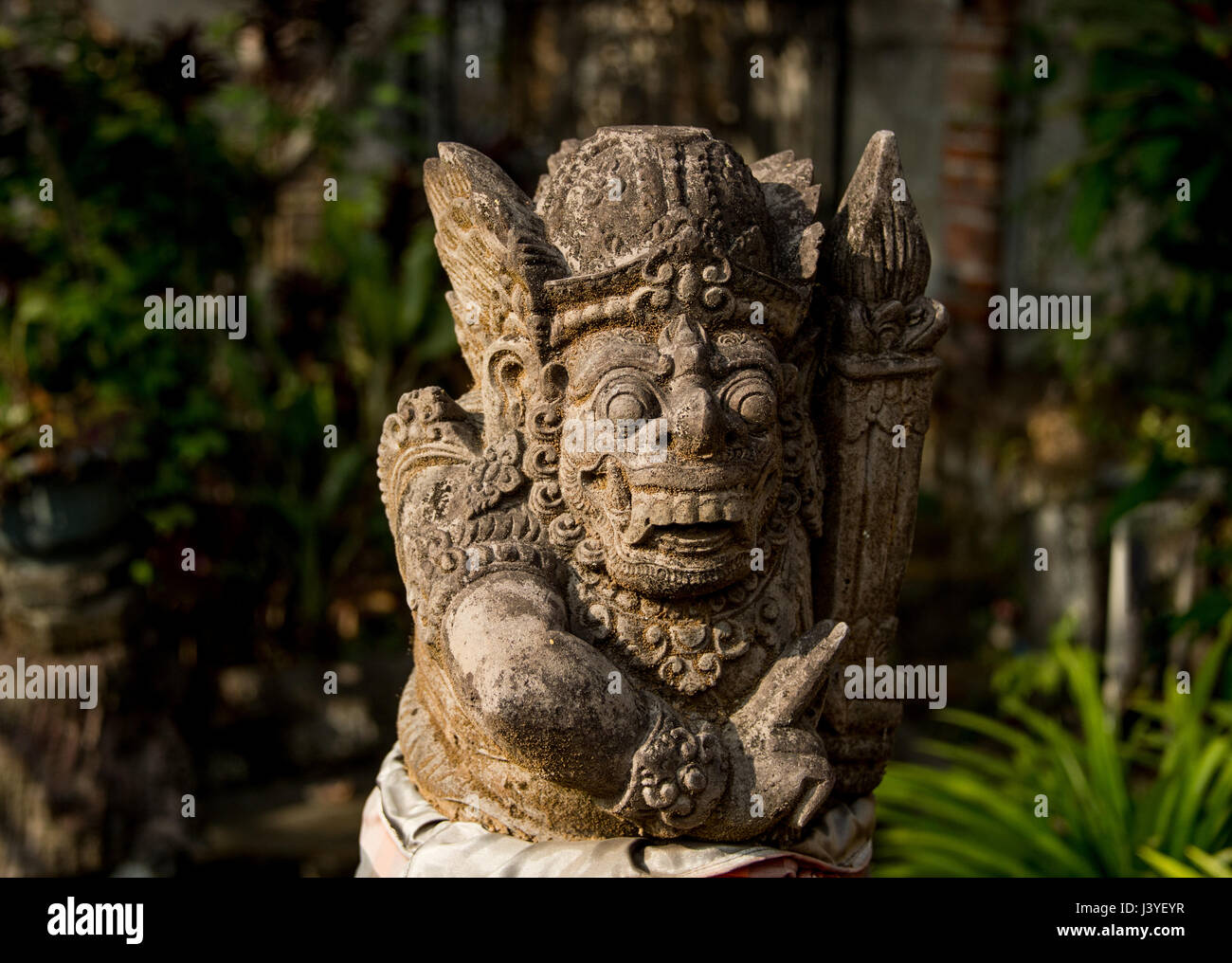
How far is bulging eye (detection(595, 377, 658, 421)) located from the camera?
208 centimetres

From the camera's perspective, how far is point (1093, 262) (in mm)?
6109

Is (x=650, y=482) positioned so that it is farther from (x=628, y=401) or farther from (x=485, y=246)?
(x=485, y=246)

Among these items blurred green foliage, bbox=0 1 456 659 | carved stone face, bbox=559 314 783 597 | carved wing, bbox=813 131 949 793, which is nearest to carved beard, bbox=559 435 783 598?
carved stone face, bbox=559 314 783 597

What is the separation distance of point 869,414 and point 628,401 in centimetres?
59

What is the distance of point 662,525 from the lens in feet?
6.88

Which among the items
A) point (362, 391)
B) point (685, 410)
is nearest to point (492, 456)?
point (685, 410)

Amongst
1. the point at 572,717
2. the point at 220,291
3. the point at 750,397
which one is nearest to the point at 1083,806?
the point at 750,397

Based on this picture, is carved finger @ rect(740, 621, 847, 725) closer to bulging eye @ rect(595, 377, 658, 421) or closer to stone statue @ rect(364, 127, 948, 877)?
stone statue @ rect(364, 127, 948, 877)

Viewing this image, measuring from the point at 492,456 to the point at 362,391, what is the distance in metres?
3.41

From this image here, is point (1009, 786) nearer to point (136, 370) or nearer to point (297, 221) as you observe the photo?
point (136, 370)

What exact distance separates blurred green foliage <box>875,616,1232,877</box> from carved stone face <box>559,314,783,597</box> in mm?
1764

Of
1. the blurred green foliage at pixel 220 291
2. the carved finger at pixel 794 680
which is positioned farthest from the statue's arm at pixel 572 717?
the blurred green foliage at pixel 220 291

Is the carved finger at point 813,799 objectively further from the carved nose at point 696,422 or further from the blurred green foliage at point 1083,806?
the blurred green foliage at point 1083,806

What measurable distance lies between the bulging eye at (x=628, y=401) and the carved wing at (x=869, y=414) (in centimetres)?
51
